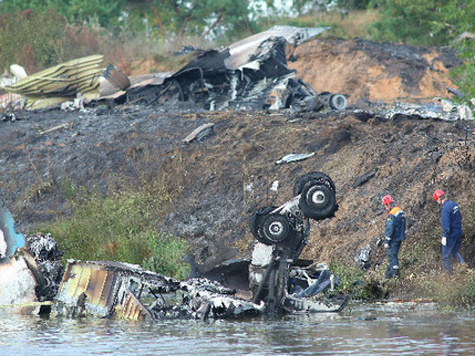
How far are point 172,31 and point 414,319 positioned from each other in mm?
40186

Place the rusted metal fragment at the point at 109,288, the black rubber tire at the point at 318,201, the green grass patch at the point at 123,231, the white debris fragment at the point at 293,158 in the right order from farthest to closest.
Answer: the white debris fragment at the point at 293,158, the green grass patch at the point at 123,231, the black rubber tire at the point at 318,201, the rusted metal fragment at the point at 109,288

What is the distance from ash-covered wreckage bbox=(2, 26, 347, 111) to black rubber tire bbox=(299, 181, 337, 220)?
14.1 metres

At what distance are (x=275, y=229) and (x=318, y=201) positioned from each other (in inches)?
30.6

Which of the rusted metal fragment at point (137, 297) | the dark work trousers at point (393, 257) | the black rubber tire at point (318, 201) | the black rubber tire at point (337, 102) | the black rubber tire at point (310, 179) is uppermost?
the black rubber tire at point (337, 102)

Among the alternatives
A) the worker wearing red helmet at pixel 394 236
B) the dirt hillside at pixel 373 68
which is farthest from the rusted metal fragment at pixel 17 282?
the dirt hillside at pixel 373 68

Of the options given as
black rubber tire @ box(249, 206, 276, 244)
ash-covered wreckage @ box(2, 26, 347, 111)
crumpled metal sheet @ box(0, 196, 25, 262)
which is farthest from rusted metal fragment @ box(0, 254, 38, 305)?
ash-covered wreckage @ box(2, 26, 347, 111)

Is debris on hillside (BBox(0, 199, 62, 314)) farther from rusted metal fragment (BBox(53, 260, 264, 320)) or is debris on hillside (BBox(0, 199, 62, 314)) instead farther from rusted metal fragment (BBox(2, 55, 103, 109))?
rusted metal fragment (BBox(2, 55, 103, 109))

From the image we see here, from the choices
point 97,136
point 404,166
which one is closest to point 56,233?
point 97,136

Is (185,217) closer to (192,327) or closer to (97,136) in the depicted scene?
(97,136)

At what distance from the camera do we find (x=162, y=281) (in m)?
11.8

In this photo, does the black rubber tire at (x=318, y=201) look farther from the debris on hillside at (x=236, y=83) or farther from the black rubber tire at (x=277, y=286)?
the debris on hillside at (x=236, y=83)

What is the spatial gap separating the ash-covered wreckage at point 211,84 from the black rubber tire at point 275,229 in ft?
46.4

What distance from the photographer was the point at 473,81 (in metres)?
15.3

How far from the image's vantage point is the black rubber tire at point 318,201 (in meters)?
11.9
